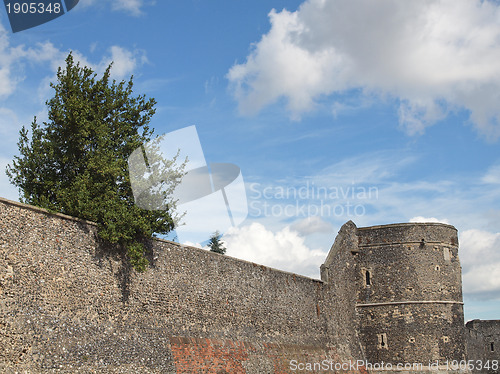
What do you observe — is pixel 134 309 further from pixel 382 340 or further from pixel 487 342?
pixel 487 342

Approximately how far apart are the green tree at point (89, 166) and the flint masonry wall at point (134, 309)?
0.60 metres

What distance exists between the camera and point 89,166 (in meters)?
17.5

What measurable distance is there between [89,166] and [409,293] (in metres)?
18.4

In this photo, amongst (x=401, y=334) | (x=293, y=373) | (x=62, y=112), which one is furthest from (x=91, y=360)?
(x=401, y=334)

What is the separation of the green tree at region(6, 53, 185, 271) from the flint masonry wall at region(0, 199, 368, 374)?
23.6 inches

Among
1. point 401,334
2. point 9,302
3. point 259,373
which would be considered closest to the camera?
point 9,302

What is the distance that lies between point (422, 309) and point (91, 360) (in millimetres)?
18882

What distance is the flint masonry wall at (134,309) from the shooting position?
46.2 ft

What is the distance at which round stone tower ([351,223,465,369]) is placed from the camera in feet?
96.5

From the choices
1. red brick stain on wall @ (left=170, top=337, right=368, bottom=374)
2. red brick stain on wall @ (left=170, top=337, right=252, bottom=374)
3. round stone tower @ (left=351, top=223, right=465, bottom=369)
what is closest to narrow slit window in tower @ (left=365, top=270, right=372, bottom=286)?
round stone tower @ (left=351, top=223, right=465, bottom=369)

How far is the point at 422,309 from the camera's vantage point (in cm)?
2967

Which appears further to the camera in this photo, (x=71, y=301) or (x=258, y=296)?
(x=258, y=296)

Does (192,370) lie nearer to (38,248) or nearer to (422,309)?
(38,248)

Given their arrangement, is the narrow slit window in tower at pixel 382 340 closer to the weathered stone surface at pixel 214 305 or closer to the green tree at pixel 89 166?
the weathered stone surface at pixel 214 305
